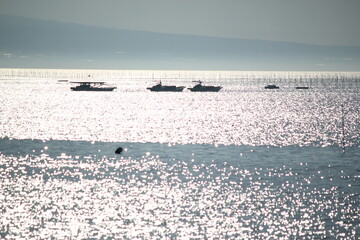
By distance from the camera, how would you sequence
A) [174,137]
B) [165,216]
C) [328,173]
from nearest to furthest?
1. [165,216]
2. [328,173]
3. [174,137]

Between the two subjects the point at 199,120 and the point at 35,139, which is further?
the point at 199,120

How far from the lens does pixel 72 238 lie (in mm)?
38531

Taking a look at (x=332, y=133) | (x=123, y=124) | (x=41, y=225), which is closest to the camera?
(x=41, y=225)

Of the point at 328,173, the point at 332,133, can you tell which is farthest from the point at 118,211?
the point at 332,133

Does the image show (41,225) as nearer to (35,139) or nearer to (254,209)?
(254,209)

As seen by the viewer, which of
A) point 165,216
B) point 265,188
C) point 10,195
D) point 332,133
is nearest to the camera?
point 165,216

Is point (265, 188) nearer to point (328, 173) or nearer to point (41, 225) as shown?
point (328, 173)

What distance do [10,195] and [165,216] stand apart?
15568 millimetres

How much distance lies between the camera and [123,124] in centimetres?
13138

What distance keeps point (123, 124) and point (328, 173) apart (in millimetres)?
74956

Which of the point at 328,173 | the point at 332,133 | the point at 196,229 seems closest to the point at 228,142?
the point at 332,133

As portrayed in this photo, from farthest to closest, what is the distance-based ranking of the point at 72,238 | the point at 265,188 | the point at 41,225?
the point at 265,188, the point at 41,225, the point at 72,238

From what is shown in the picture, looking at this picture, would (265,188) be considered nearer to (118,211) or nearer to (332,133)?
(118,211)

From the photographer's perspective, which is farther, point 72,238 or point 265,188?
point 265,188
